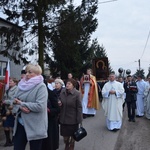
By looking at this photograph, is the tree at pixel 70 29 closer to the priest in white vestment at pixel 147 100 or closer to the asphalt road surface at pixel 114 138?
the priest in white vestment at pixel 147 100

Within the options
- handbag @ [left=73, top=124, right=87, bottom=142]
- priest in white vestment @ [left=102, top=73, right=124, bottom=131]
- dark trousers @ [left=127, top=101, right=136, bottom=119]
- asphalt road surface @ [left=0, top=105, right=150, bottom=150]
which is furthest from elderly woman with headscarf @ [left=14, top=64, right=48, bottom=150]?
dark trousers @ [left=127, top=101, right=136, bottom=119]

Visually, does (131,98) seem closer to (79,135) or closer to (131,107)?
(131,107)

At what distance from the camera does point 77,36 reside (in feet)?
62.4

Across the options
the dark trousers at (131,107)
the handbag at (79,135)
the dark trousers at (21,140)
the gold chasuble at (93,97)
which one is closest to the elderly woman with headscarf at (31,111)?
the dark trousers at (21,140)

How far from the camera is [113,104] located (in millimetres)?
9016

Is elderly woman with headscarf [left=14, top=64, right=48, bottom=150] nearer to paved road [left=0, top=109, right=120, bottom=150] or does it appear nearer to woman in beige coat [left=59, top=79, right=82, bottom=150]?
woman in beige coat [left=59, top=79, right=82, bottom=150]

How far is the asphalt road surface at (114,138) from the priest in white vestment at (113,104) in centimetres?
26

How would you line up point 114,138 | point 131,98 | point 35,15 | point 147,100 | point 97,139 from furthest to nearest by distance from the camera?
point 35,15
point 147,100
point 131,98
point 114,138
point 97,139

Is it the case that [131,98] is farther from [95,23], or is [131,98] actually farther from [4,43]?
[95,23]

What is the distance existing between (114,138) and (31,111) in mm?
4437

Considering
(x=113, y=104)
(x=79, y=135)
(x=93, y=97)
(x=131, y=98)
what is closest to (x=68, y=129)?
(x=79, y=135)

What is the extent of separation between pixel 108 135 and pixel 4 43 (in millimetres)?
12458

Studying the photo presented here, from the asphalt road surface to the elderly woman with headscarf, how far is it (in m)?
2.77

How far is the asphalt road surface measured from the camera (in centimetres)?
675
